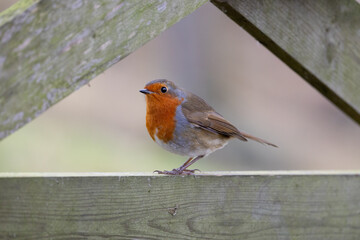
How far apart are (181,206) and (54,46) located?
1.06 metres

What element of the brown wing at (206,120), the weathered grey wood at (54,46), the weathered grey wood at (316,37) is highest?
the brown wing at (206,120)

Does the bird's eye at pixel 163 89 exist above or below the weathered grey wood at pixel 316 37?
above

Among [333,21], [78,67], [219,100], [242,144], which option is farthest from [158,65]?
[78,67]

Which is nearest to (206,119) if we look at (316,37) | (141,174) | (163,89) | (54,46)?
(163,89)

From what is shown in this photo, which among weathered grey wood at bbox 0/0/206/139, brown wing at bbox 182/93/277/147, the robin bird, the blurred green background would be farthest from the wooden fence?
the blurred green background

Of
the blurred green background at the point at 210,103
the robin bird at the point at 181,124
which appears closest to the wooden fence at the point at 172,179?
the robin bird at the point at 181,124

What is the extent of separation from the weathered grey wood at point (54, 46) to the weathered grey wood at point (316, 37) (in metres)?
0.75

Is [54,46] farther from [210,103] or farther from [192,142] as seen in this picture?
[210,103]

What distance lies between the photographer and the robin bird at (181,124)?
138 inches

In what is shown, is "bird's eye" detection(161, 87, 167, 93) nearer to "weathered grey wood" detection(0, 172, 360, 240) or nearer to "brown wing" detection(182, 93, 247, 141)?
"brown wing" detection(182, 93, 247, 141)

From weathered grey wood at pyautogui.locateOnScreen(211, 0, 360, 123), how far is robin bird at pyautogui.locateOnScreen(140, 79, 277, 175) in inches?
43.8

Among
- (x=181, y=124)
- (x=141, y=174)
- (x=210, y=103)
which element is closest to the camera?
(x=141, y=174)

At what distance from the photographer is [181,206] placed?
2.39 meters

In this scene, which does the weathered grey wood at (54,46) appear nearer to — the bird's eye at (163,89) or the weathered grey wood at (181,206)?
the weathered grey wood at (181,206)
